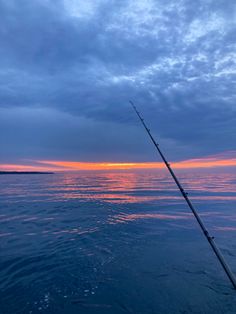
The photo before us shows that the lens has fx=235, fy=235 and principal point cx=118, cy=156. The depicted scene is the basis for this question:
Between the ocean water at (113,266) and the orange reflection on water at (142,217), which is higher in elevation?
the orange reflection on water at (142,217)

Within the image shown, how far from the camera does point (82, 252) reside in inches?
318

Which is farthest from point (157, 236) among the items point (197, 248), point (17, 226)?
point (17, 226)

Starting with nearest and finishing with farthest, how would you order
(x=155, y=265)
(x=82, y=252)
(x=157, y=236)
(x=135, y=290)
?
(x=135, y=290) → (x=155, y=265) → (x=82, y=252) → (x=157, y=236)

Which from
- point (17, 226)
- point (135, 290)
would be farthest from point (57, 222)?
point (135, 290)

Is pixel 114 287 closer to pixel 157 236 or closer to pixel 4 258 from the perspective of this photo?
pixel 4 258

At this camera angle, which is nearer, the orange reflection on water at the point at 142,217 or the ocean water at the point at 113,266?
the ocean water at the point at 113,266

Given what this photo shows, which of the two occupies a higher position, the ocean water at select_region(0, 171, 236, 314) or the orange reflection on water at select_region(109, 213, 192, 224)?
the orange reflection on water at select_region(109, 213, 192, 224)

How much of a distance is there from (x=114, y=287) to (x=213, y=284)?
8.12 ft

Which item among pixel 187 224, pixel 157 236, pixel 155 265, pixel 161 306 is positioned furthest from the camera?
pixel 187 224

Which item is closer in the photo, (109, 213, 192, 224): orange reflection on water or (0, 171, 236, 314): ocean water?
(0, 171, 236, 314): ocean water

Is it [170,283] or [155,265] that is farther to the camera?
[155,265]

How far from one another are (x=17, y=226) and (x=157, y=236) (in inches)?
266

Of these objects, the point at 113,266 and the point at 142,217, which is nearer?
the point at 113,266

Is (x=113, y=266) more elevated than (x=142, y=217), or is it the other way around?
(x=142, y=217)
